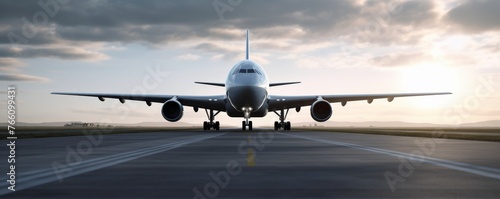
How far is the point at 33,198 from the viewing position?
18.9 ft

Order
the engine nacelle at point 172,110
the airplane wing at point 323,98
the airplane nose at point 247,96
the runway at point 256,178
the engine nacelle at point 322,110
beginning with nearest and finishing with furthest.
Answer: the runway at point 256,178 < the airplane nose at point 247,96 < the engine nacelle at point 172,110 < the engine nacelle at point 322,110 < the airplane wing at point 323,98

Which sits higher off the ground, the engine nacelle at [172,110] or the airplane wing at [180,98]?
the airplane wing at [180,98]

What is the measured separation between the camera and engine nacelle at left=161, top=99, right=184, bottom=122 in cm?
3578

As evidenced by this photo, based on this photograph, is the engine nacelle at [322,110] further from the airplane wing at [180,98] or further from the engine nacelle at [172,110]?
the engine nacelle at [172,110]

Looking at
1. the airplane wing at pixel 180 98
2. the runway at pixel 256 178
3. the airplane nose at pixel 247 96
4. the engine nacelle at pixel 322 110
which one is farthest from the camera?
the airplane wing at pixel 180 98

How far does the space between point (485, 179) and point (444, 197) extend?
2109 millimetres

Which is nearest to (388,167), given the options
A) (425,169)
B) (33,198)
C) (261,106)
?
(425,169)

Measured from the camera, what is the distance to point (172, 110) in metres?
36.1

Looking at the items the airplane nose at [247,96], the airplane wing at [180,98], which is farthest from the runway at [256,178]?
the airplane wing at [180,98]

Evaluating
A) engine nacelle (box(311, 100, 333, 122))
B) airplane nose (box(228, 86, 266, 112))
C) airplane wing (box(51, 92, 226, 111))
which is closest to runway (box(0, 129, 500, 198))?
airplane nose (box(228, 86, 266, 112))

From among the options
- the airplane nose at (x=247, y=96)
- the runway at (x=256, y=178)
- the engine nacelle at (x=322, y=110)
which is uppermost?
the airplane nose at (x=247, y=96)

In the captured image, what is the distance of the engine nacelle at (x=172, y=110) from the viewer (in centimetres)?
3578

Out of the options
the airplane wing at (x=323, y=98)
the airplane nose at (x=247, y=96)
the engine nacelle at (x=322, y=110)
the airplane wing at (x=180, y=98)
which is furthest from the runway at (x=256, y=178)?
the airplane wing at (x=323, y=98)

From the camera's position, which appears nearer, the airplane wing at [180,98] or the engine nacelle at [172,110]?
the engine nacelle at [172,110]
